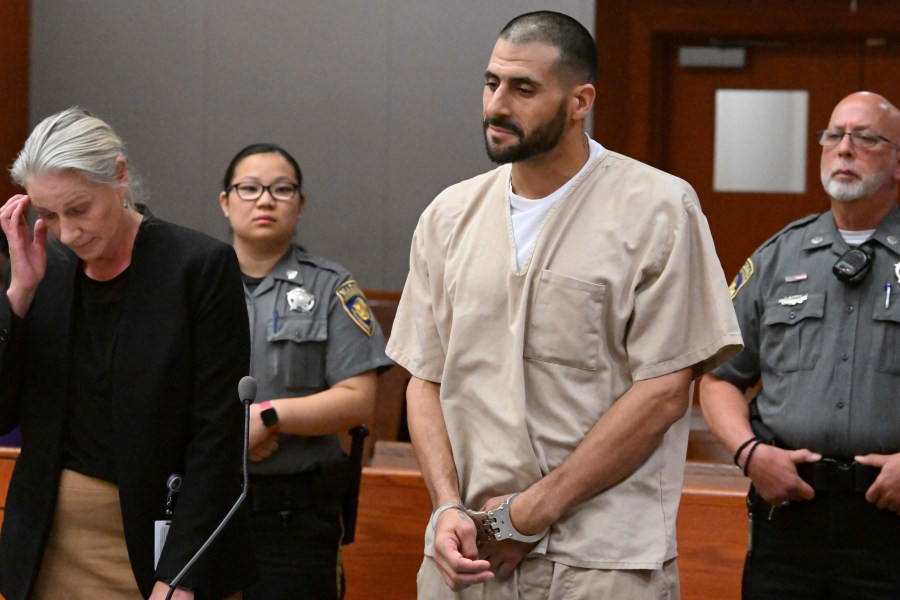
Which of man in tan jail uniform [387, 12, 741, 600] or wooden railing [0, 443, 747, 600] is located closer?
man in tan jail uniform [387, 12, 741, 600]

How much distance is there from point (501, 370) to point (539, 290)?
0.48ft

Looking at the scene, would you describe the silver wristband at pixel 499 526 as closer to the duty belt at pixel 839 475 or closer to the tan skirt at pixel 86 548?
the tan skirt at pixel 86 548

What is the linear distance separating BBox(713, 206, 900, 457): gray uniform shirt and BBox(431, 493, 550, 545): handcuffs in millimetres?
888

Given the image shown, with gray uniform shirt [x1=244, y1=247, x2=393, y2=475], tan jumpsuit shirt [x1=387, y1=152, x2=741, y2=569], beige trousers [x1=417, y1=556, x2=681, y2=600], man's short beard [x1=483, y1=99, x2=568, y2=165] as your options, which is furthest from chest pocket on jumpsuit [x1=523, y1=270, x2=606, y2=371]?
gray uniform shirt [x1=244, y1=247, x2=393, y2=475]

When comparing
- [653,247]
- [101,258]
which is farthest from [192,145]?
[653,247]

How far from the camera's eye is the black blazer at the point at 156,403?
6.44ft

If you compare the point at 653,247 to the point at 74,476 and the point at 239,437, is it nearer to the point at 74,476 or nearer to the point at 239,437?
the point at 239,437

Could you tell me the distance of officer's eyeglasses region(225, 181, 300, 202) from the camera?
9.85 feet

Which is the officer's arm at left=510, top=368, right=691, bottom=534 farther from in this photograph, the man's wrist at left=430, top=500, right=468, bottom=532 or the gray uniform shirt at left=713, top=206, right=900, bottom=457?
the gray uniform shirt at left=713, top=206, right=900, bottom=457

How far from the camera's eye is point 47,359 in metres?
2.04

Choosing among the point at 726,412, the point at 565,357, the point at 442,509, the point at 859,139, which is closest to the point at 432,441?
the point at 442,509

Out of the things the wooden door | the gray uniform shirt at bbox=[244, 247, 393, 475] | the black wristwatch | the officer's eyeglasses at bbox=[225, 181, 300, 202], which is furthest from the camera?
the wooden door

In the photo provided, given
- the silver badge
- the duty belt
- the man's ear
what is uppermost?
the man's ear

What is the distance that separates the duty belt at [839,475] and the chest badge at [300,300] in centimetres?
123
